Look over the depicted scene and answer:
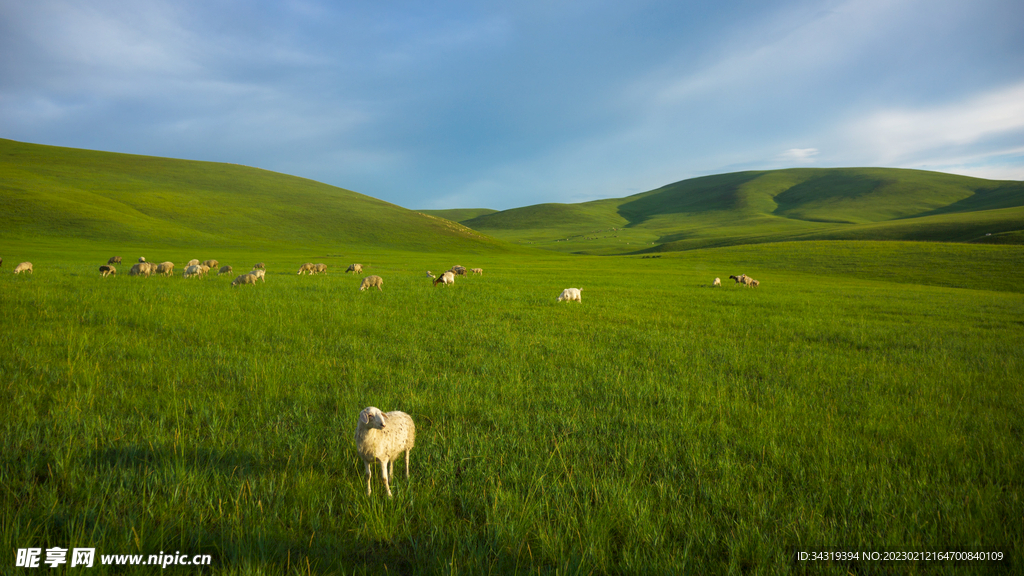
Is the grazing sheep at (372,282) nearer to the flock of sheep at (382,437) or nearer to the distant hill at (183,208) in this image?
the flock of sheep at (382,437)

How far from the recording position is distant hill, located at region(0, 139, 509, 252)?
66.1 m

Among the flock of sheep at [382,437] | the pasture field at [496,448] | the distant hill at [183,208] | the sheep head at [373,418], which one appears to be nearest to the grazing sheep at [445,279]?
the pasture field at [496,448]

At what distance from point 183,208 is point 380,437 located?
110 metres

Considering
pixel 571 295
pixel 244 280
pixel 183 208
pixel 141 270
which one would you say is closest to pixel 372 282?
pixel 244 280

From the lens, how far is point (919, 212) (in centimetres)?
16112

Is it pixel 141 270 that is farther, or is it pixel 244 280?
pixel 141 270

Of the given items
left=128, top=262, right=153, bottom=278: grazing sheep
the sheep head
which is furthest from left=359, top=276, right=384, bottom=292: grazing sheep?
the sheep head

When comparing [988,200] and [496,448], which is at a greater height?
[988,200]

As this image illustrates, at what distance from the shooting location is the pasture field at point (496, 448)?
9.74 ft

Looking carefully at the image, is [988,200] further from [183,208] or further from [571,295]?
[183,208]

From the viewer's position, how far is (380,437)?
3.47m

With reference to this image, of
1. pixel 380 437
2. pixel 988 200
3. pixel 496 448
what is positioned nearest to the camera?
pixel 380 437

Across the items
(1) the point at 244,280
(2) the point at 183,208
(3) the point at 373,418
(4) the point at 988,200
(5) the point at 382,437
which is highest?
(2) the point at 183,208

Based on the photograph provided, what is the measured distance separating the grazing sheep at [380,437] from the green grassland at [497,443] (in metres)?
0.30
